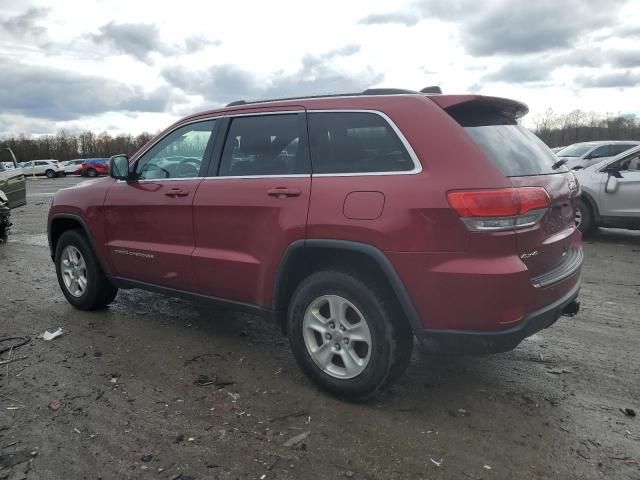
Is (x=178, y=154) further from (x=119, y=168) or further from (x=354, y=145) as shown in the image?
(x=354, y=145)

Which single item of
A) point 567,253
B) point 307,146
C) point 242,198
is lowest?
point 567,253

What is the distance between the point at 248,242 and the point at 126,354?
4.70 feet

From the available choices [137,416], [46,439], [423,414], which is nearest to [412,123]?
[423,414]

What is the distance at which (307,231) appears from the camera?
329cm

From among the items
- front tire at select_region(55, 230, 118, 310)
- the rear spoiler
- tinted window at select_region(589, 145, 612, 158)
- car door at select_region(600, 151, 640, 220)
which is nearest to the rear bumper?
the rear spoiler

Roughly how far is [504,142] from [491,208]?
0.62m

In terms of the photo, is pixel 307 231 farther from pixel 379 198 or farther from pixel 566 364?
pixel 566 364

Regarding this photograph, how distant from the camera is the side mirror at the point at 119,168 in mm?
4645

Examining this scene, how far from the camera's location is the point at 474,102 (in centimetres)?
321

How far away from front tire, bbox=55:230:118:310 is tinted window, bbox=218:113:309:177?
1.97 meters

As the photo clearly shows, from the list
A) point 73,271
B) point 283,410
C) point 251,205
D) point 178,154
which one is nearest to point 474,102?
point 251,205

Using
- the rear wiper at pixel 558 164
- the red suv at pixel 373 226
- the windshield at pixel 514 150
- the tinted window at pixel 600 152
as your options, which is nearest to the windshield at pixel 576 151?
the tinted window at pixel 600 152

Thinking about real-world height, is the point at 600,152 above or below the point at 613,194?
above

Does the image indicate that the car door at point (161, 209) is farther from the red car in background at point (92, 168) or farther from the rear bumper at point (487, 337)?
the red car in background at point (92, 168)
